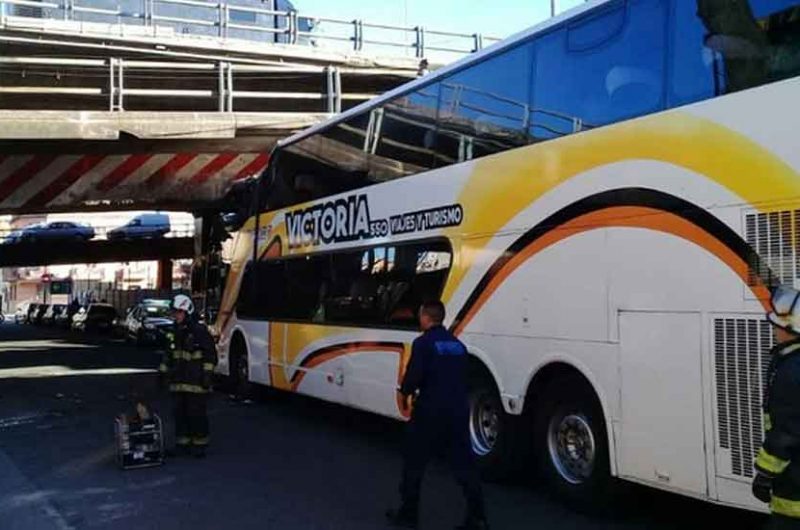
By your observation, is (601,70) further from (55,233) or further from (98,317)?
(55,233)

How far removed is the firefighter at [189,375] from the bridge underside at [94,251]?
36.6 m

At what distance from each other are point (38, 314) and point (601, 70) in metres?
62.5

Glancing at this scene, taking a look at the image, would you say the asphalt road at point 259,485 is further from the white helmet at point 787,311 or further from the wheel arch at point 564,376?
the white helmet at point 787,311

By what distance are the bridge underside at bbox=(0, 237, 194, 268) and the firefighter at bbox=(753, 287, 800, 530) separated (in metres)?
43.4

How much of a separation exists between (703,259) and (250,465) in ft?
17.6

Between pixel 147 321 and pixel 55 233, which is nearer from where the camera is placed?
pixel 147 321

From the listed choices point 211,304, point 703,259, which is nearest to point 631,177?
→ point 703,259

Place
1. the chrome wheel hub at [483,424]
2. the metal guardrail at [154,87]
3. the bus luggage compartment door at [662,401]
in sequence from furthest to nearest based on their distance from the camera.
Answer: the metal guardrail at [154,87] → the chrome wheel hub at [483,424] → the bus luggage compartment door at [662,401]

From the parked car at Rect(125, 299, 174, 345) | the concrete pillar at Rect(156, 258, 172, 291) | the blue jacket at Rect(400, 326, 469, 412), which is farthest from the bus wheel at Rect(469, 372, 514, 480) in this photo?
the concrete pillar at Rect(156, 258, 172, 291)

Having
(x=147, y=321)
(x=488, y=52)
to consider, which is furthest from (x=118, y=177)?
(x=147, y=321)

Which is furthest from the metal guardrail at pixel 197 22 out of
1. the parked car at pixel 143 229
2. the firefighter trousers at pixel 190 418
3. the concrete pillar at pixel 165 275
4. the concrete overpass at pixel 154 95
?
the concrete pillar at pixel 165 275

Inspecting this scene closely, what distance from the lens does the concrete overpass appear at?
54.0ft

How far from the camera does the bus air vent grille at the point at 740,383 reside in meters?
5.54

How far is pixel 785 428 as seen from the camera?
3.76 meters
